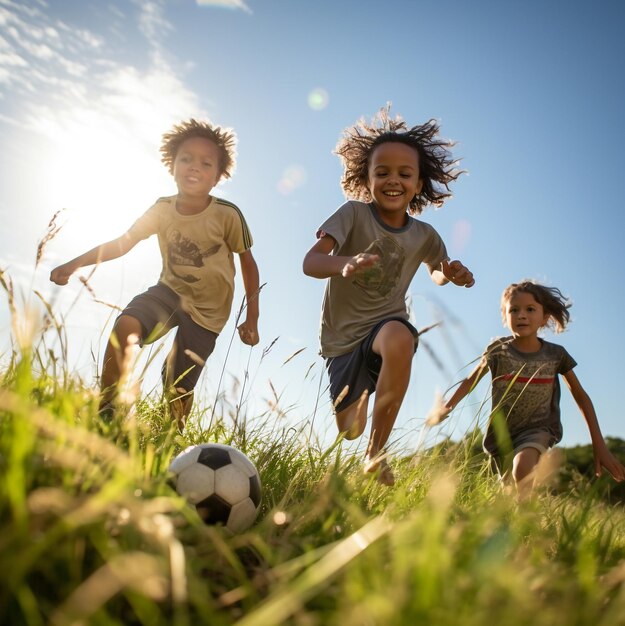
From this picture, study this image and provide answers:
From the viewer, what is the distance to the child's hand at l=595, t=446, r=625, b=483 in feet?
14.6

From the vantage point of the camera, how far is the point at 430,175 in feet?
17.8

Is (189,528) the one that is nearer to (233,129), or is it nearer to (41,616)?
(41,616)

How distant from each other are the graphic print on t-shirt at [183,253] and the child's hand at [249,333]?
23.2 inches

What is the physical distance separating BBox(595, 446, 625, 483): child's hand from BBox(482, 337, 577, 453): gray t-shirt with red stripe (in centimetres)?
73

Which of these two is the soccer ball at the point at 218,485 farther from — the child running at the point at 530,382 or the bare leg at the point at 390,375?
the child running at the point at 530,382

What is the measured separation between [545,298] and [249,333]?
3.44 metres

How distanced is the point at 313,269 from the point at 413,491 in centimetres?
181

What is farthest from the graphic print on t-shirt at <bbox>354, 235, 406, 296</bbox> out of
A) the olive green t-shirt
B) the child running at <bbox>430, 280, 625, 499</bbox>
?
the child running at <bbox>430, 280, 625, 499</bbox>

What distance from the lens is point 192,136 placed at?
5.73 metres

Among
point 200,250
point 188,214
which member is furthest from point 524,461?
point 188,214

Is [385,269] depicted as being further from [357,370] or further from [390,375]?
[390,375]

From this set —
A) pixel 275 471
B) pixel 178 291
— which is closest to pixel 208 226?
pixel 178 291

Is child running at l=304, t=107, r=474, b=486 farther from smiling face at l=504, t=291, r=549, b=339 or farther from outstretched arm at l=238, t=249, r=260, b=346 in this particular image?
smiling face at l=504, t=291, r=549, b=339

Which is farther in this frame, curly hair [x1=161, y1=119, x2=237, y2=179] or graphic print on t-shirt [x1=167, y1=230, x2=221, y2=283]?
curly hair [x1=161, y1=119, x2=237, y2=179]
